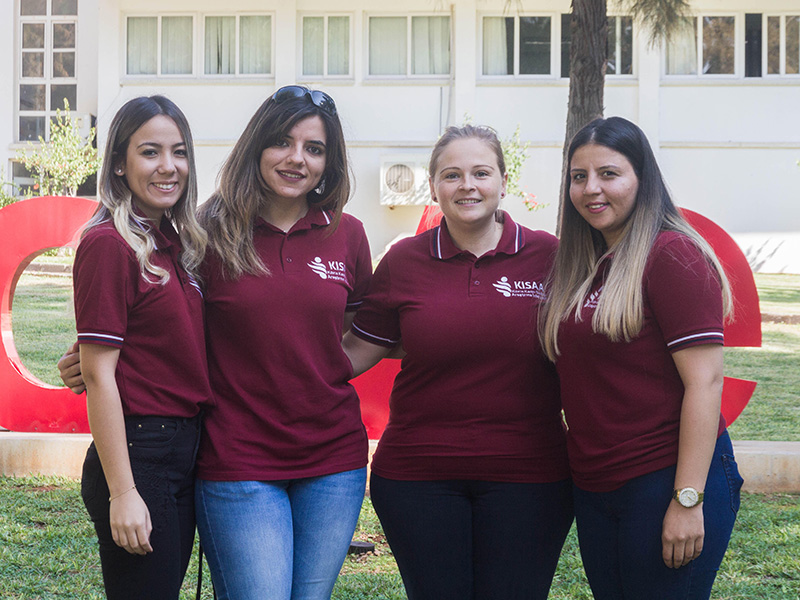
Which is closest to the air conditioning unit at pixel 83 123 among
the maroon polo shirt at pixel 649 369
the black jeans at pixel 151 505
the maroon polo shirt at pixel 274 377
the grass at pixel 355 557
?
the grass at pixel 355 557

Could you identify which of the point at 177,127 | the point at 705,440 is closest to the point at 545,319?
the point at 705,440

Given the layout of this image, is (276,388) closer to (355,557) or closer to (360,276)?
(360,276)

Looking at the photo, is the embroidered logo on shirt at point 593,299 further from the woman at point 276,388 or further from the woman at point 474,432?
the woman at point 276,388

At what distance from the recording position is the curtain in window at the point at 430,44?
21.1 metres

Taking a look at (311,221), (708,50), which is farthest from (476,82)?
(311,221)

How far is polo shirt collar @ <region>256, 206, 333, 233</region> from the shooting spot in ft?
9.76

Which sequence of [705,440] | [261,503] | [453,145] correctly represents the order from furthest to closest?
[453,145] < [261,503] < [705,440]

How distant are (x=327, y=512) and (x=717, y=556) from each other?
1184mm

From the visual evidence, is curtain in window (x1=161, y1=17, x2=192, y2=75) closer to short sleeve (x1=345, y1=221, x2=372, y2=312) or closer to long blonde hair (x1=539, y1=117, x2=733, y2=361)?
short sleeve (x1=345, y1=221, x2=372, y2=312)

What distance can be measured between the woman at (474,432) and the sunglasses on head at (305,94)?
49 centimetres

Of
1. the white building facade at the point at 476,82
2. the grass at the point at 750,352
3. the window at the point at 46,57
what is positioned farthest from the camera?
the window at the point at 46,57

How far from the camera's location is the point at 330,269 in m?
2.96

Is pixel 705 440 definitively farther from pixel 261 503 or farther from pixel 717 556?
pixel 261 503

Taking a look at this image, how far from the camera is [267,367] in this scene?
278cm
